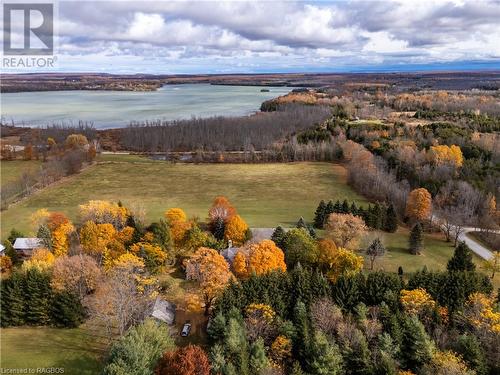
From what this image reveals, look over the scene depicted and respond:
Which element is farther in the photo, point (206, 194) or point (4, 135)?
point (4, 135)

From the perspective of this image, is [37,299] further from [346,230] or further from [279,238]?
[346,230]

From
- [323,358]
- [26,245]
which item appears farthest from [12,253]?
[323,358]

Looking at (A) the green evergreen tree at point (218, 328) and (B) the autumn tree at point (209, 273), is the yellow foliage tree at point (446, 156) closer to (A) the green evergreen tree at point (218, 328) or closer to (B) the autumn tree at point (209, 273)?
(B) the autumn tree at point (209, 273)

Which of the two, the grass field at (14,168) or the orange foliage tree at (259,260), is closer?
the orange foliage tree at (259,260)

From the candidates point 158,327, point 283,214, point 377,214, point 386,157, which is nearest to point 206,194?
point 283,214

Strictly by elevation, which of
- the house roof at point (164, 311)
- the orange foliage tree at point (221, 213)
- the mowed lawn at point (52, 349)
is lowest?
the mowed lawn at point (52, 349)

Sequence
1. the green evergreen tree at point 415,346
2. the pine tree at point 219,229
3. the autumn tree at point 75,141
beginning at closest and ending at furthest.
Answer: the green evergreen tree at point 415,346 → the pine tree at point 219,229 → the autumn tree at point 75,141

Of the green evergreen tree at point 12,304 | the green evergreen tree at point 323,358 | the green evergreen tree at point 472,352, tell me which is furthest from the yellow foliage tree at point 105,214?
the green evergreen tree at point 472,352

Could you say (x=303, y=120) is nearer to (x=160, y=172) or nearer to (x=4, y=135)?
(x=160, y=172)
